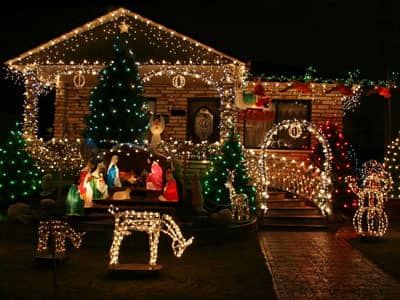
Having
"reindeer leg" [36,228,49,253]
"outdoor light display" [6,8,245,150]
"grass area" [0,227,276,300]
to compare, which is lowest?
"grass area" [0,227,276,300]

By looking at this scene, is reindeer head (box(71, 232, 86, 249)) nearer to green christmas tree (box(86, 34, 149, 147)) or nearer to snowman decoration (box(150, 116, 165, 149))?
green christmas tree (box(86, 34, 149, 147))

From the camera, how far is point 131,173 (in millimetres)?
16578

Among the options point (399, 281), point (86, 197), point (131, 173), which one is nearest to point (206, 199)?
point (131, 173)

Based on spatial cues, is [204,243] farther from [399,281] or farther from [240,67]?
[240,67]

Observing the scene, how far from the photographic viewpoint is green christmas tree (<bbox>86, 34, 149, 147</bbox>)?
55.6 feet

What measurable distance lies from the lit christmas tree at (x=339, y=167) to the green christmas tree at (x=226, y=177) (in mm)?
3439

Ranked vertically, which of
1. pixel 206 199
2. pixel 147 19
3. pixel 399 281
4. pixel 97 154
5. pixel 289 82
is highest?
pixel 147 19

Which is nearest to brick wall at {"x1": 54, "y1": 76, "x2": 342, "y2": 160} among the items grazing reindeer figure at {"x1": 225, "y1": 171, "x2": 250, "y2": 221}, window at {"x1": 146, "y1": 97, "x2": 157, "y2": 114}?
window at {"x1": 146, "y1": 97, "x2": 157, "y2": 114}

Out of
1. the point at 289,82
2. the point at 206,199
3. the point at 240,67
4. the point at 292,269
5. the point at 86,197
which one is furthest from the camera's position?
the point at 289,82

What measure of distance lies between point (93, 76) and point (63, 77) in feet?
3.73

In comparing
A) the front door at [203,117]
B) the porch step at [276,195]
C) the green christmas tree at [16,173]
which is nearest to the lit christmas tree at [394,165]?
the porch step at [276,195]

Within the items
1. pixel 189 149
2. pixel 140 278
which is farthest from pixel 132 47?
pixel 140 278

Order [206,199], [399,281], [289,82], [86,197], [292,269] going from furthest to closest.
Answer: [289,82] < [206,199] < [86,197] < [292,269] < [399,281]

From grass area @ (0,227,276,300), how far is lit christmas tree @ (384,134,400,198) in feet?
28.5
